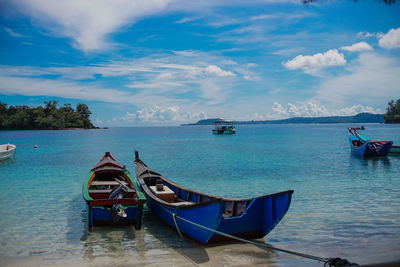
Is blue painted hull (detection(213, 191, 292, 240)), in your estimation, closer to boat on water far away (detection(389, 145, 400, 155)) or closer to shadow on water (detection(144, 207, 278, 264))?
shadow on water (detection(144, 207, 278, 264))

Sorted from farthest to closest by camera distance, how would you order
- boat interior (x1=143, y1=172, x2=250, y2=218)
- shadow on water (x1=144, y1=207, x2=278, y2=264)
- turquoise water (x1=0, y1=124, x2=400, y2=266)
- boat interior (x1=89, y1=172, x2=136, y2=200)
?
boat interior (x1=89, y1=172, x2=136, y2=200) → boat interior (x1=143, y1=172, x2=250, y2=218) → turquoise water (x1=0, y1=124, x2=400, y2=266) → shadow on water (x1=144, y1=207, x2=278, y2=264)

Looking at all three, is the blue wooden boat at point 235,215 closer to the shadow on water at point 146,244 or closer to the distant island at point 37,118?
the shadow on water at point 146,244

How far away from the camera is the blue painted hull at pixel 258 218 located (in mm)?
7297

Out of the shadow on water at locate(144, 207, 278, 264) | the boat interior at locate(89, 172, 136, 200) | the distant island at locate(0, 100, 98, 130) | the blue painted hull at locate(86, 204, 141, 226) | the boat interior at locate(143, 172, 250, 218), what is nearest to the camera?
the shadow on water at locate(144, 207, 278, 264)

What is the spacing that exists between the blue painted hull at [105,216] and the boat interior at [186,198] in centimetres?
108

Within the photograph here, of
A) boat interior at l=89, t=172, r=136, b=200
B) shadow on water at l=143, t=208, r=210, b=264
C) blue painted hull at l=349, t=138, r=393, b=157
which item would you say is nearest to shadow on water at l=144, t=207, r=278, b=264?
shadow on water at l=143, t=208, r=210, b=264

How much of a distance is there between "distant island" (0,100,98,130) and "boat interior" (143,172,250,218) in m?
154

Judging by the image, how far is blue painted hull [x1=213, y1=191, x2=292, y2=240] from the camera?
23.9 ft

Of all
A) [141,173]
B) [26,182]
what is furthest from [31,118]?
[141,173]

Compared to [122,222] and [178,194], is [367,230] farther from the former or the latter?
[122,222]

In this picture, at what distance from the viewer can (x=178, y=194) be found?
35.4 feet

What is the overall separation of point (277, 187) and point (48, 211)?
38.8ft

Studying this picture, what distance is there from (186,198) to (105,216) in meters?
2.80

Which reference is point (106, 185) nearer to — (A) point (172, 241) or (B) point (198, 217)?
(A) point (172, 241)
